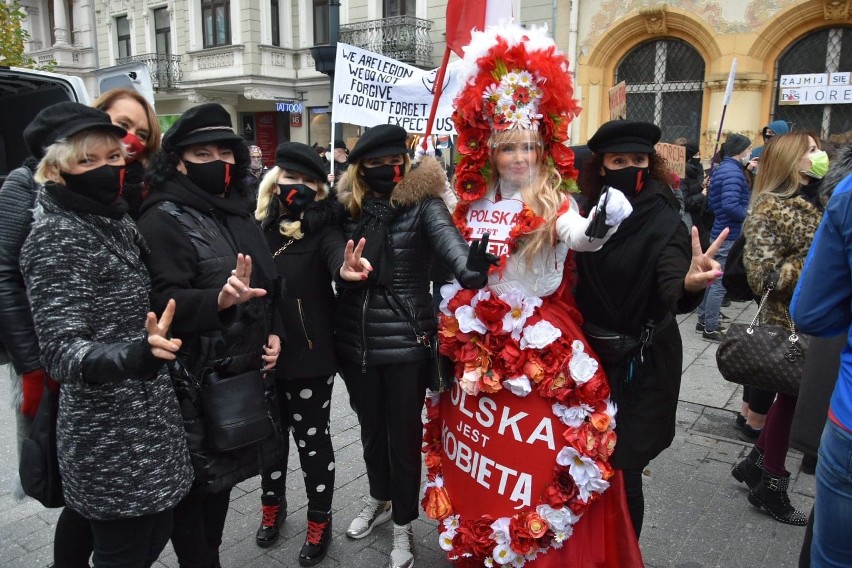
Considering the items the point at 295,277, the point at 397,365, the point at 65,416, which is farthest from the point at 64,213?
the point at 397,365

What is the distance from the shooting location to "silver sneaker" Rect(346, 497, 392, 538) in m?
3.14

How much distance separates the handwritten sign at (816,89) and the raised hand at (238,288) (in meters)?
13.5

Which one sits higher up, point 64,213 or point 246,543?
point 64,213

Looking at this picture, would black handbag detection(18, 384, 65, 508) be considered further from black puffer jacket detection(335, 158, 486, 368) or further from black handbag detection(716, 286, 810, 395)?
black handbag detection(716, 286, 810, 395)

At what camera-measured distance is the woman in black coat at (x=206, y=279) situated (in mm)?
2146

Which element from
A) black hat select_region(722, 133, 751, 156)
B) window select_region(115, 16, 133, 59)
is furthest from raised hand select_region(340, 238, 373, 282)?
window select_region(115, 16, 133, 59)

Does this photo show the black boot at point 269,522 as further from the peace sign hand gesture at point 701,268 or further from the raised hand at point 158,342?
the peace sign hand gesture at point 701,268

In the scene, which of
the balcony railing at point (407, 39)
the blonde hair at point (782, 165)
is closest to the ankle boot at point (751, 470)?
the blonde hair at point (782, 165)

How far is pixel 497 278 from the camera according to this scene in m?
2.50

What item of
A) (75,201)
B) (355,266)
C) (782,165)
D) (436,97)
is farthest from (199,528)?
(782,165)

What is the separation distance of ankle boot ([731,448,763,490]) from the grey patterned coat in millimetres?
2855

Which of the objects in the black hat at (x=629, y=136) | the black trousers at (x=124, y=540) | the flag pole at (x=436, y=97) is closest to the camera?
the black trousers at (x=124, y=540)

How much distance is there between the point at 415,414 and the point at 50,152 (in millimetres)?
1728

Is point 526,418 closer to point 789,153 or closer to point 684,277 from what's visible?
point 684,277
